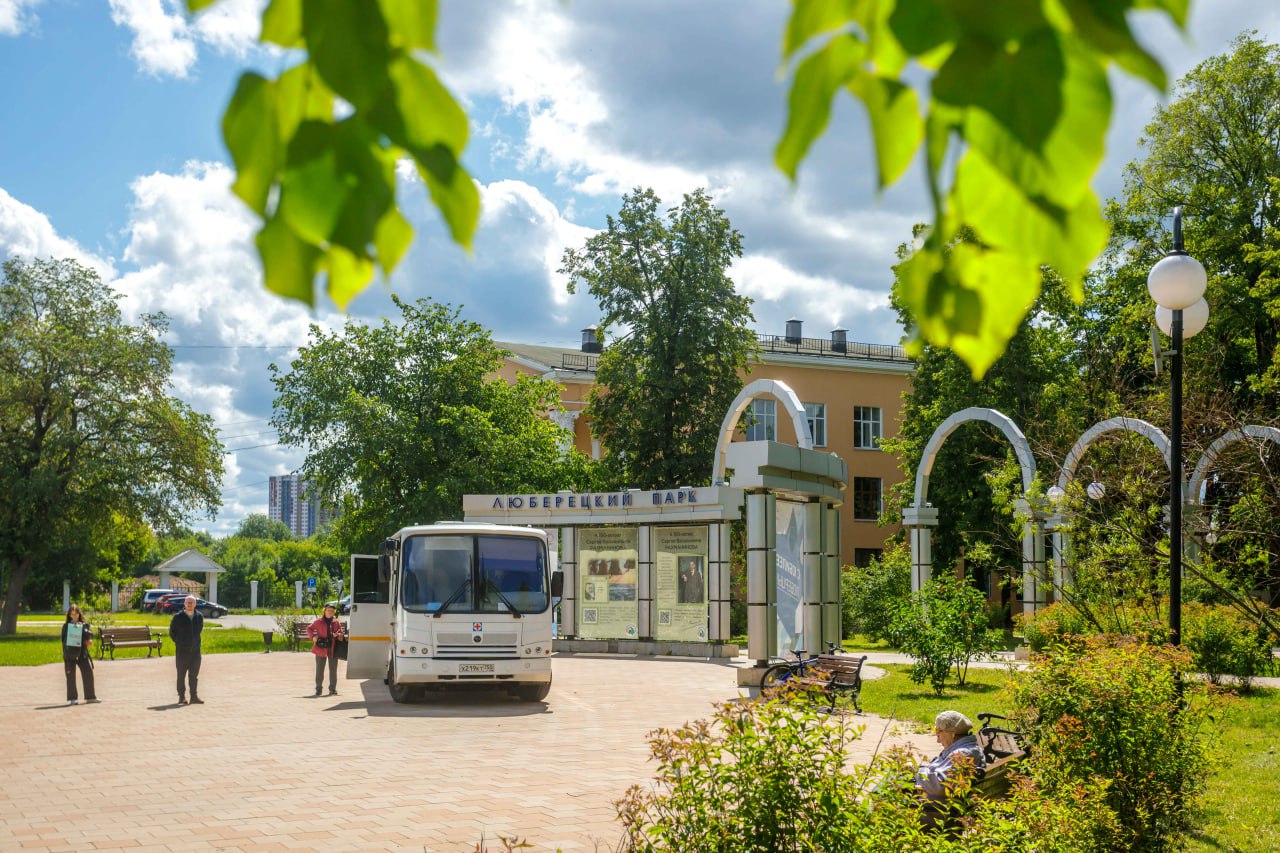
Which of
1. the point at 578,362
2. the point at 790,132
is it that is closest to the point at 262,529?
the point at 578,362

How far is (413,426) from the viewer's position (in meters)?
40.8

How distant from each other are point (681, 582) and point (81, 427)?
25967mm

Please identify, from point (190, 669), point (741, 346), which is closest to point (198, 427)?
point (741, 346)

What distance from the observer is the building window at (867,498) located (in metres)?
55.4

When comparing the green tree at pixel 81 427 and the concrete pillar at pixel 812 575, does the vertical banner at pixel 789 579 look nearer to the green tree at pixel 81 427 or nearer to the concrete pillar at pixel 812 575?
the concrete pillar at pixel 812 575

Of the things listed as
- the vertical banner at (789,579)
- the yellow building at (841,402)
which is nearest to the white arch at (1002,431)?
the vertical banner at (789,579)

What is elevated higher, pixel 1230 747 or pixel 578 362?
pixel 578 362

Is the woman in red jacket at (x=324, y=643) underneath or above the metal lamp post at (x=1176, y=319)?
underneath

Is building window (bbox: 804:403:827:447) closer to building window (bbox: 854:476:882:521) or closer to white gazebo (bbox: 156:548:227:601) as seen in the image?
building window (bbox: 854:476:882:521)

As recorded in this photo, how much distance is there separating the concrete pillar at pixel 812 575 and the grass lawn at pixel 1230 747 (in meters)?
1.31

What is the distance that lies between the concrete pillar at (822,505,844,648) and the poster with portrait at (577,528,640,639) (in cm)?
631

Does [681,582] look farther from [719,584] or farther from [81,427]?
[81,427]

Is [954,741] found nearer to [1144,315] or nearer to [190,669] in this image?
[190,669]

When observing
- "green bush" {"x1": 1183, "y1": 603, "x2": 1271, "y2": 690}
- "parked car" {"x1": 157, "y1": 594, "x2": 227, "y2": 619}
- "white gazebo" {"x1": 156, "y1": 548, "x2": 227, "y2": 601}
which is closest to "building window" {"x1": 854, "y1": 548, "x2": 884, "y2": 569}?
"green bush" {"x1": 1183, "y1": 603, "x2": 1271, "y2": 690}
